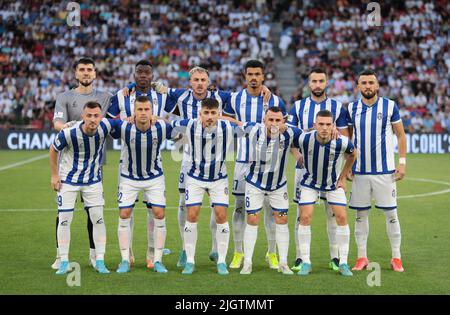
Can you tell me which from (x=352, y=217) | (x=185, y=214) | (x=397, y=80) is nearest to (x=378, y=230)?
(x=352, y=217)

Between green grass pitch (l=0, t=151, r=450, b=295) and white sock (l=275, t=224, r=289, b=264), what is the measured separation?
0.19 m

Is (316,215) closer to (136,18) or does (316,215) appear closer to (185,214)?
(185,214)

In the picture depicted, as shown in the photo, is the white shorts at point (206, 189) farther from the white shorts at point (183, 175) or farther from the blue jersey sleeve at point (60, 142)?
the blue jersey sleeve at point (60, 142)

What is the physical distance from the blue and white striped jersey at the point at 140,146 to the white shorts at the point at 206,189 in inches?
15.6

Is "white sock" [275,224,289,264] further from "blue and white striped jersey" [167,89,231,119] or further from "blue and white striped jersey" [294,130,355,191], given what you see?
"blue and white striped jersey" [167,89,231,119]

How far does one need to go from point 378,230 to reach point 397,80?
19.5 metres

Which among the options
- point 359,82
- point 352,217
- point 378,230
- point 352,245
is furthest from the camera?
point 352,217

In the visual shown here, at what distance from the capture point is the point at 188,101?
9.91 meters

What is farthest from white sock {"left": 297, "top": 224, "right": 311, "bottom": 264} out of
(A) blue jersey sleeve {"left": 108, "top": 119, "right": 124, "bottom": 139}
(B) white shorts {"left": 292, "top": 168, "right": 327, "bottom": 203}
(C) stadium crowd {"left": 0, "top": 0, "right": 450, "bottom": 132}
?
(C) stadium crowd {"left": 0, "top": 0, "right": 450, "bottom": 132}

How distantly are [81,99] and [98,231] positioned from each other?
1.53m

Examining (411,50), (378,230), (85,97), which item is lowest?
(378,230)

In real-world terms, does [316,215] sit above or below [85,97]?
below

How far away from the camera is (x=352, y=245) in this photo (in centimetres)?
1092
